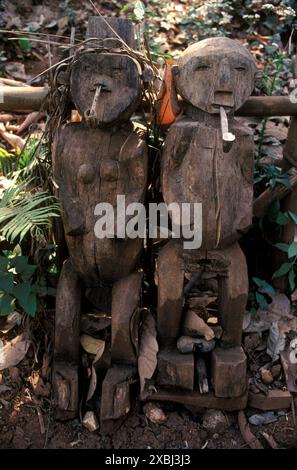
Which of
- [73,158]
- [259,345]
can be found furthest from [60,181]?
[259,345]

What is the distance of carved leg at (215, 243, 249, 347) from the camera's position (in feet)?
7.95

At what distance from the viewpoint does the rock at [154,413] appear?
253cm

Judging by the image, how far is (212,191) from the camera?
2293mm

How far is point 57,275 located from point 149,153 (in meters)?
0.82

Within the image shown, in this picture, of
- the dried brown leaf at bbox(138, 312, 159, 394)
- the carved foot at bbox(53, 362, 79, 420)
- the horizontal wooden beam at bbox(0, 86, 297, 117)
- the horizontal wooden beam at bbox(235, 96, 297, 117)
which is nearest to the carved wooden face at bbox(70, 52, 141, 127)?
the horizontal wooden beam at bbox(0, 86, 297, 117)

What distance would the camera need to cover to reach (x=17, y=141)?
3.69 meters

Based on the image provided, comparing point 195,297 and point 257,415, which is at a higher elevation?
point 195,297

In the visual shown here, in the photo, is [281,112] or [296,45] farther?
[296,45]

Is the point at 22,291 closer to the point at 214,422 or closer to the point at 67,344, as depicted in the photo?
the point at 67,344

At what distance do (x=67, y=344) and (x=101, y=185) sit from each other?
2.60ft

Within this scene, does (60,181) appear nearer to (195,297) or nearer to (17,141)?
(195,297)

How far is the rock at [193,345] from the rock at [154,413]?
311 mm

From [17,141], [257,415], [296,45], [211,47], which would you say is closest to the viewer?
[211,47]

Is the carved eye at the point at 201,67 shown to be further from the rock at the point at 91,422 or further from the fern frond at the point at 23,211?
the rock at the point at 91,422
